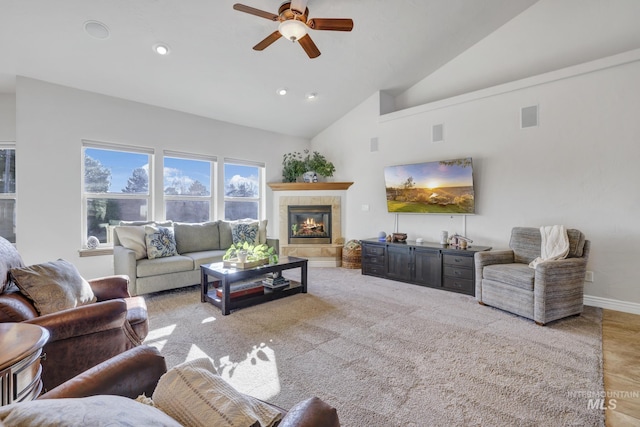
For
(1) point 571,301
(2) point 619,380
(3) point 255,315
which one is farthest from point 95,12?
(1) point 571,301

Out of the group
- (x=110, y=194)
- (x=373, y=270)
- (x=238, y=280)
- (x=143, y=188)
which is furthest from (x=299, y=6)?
(x=373, y=270)

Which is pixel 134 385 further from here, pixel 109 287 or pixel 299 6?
pixel 299 6

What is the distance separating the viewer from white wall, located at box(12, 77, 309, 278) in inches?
148

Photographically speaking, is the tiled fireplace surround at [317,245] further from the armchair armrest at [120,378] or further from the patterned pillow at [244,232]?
the armchair armrest at [120,378]

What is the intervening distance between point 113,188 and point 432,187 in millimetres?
4982

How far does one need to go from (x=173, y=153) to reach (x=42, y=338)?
4219 mm

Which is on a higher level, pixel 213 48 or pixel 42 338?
pixel 213 48

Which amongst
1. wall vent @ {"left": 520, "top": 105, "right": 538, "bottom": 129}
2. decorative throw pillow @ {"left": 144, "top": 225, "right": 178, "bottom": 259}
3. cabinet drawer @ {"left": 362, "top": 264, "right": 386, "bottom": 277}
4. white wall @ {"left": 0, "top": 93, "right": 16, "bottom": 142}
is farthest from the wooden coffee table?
wall vent @ {"left": 520, "top": 105, "right": 538, "bottom": 129}

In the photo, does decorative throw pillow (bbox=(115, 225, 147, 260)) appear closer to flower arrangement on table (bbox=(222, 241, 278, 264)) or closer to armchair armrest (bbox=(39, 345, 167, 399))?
flower arrangement on table (bbox=(222, 241, 278, 264))

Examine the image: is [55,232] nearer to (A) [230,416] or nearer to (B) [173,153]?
(B) [173,153]

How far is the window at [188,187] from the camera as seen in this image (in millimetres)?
5067

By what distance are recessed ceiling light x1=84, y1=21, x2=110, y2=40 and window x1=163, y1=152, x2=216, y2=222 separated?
1896 mm

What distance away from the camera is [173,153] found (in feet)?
16.5

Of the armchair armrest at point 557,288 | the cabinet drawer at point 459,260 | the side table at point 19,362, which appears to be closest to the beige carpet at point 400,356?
the armchair armrest at point 557,288
